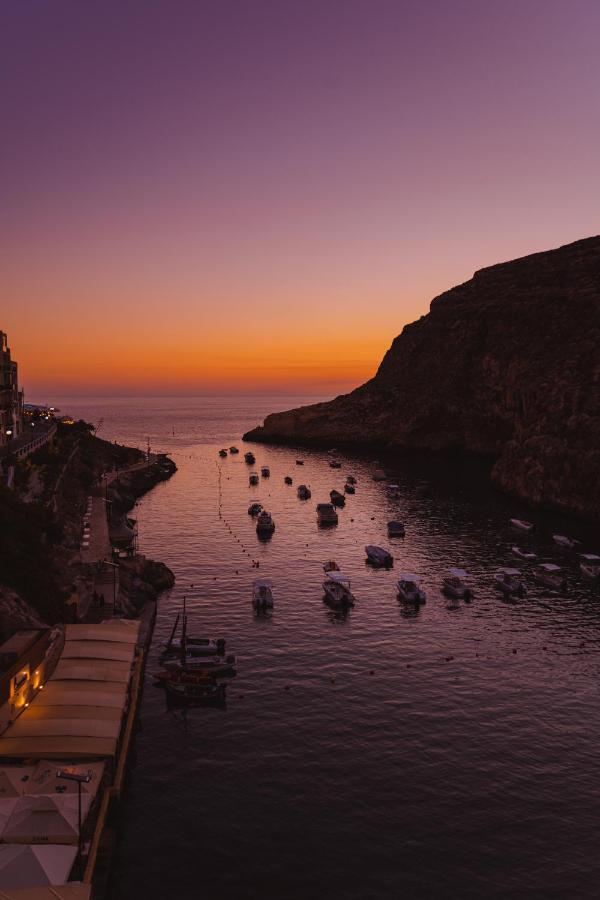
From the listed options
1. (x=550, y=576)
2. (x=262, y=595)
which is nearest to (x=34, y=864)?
(x=262, y=595)

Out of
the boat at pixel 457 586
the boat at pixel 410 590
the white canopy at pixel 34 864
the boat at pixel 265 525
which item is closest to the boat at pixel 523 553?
the boat at pixel 457 586

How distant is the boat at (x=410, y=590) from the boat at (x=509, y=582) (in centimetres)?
943

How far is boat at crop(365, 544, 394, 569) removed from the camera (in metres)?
88.7

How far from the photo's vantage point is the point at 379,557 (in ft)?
293

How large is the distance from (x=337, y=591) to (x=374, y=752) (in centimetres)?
3077

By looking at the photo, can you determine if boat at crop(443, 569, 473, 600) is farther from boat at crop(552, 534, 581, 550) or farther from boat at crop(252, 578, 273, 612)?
boat at crop(552, 534, 581, 550)

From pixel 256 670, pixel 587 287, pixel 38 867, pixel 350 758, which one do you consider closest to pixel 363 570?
pixel 256 670

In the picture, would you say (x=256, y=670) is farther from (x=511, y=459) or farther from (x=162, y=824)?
(x=511, y=459)

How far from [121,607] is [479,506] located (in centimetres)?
8140

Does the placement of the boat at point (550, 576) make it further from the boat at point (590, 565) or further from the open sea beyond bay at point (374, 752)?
the boat at point (590, 565)

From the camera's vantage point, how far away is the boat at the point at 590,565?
270 ft

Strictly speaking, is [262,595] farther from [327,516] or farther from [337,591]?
[327,516]

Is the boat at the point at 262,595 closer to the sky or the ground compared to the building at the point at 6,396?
closer to the ground

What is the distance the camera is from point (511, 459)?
461 feet
